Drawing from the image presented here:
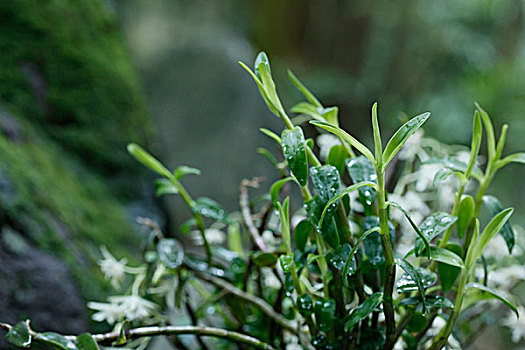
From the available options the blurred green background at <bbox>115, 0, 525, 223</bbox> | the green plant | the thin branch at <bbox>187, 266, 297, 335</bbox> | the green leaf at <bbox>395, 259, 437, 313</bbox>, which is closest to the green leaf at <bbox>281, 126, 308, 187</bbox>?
the green plant

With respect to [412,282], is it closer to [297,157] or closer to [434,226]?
[434,226]

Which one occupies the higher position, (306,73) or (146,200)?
(306,73)

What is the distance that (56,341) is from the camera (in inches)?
16.4

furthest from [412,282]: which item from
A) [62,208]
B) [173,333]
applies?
[62,208]

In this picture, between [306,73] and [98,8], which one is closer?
[98,8]

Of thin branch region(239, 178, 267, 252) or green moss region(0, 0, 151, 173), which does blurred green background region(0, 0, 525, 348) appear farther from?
thin branch region(239, 178, 267, 252)

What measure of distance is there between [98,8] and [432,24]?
1.79 meters

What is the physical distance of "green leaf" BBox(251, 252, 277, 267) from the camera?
1.65 feet

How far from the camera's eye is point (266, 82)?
44 cm

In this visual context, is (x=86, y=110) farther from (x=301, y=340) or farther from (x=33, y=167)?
(x=301, y=340)

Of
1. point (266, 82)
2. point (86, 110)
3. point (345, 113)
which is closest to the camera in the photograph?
point (266, 82)

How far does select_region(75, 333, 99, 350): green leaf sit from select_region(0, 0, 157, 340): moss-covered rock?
0.24 meters

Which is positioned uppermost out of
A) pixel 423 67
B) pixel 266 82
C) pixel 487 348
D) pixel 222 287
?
pixel 423 67

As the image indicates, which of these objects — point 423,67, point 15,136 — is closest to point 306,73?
point 423,67
